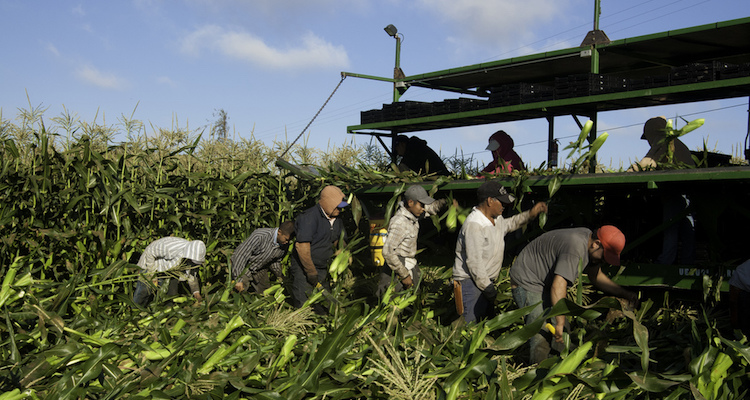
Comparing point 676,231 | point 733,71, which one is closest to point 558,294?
point 676,231

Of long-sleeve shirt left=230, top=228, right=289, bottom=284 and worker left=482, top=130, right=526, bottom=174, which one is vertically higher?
worker left=482, top=130, right=526, bottom=174

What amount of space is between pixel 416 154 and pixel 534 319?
3.88m

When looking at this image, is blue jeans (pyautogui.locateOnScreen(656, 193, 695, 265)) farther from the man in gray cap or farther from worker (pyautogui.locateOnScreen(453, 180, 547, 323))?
the man in gray cap

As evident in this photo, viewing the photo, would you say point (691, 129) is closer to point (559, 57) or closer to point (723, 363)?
point (559, 57)

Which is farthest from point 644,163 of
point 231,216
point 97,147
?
point 97,147

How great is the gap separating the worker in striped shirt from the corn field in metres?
0.35

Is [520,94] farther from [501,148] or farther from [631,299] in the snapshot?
[631,299]

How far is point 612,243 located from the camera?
4422 mm

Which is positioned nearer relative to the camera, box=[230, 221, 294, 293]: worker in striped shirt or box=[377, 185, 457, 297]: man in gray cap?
box=[377, 185, 457, 297]: man in gray cap

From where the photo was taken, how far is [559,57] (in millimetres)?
6773

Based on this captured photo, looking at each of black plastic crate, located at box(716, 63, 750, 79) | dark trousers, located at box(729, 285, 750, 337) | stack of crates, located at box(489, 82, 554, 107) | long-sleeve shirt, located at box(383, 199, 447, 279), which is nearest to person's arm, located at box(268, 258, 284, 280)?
long-sleeve shirt, located at box(383, 199, 447, 279)

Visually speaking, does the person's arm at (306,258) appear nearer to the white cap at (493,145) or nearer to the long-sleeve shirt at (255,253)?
the long-sleeve shirt at (255,253)

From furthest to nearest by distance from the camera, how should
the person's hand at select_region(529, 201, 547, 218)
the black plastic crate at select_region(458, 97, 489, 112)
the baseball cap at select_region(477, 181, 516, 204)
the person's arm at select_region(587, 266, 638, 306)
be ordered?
the black plastic crate at select_region(458, 97, 489, 112), the person's hand at select_region(529, 201, 547, 218), the baseball cap at select_region(477, 181, 516, 204), the person's arm at select_region(587, 266, 638, 306)

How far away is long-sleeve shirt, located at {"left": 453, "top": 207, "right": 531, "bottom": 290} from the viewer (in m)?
5.08
